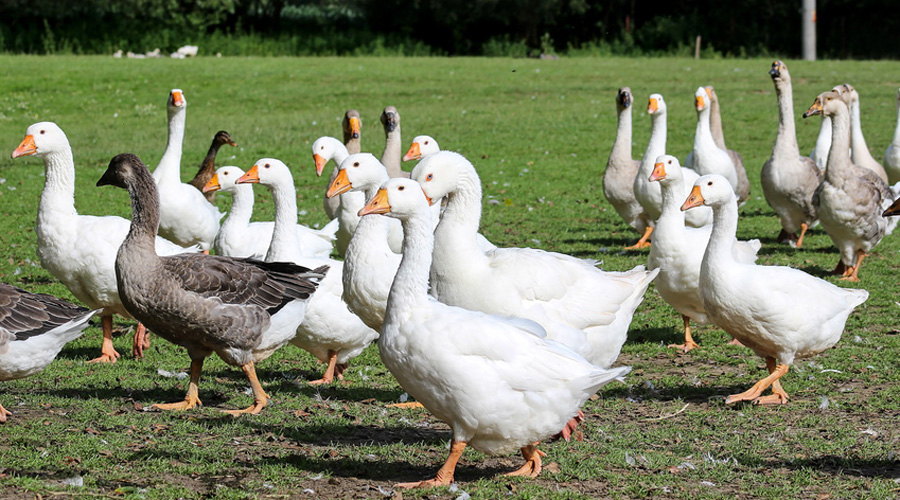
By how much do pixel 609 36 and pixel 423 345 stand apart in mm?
46452

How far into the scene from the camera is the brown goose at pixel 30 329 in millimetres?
5973

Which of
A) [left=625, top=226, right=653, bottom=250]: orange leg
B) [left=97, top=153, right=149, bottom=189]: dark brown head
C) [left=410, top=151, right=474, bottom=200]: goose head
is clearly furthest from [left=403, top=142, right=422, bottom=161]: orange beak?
[left=625, top=226, right=653, bottom=250]: orange leg

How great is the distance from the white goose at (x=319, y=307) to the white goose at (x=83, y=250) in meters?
1.03

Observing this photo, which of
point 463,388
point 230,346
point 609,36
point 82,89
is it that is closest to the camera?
point 463,388

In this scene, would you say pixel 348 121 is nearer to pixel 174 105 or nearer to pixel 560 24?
pixel 174 105

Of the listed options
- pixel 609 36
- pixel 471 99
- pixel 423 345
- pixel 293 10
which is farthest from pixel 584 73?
pixel 423 345

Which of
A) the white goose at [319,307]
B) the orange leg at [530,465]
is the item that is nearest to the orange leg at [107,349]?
the white goose at [319,307]

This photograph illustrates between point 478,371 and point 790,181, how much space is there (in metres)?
8.53

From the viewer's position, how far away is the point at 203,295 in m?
6.52

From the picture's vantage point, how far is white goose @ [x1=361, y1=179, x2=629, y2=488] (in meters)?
4.95

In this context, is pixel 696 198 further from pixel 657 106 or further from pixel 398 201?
pixel 657 106

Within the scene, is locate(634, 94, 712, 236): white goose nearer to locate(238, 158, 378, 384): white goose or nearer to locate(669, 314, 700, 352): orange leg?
locate(669, 314, 700, 352): orange leg

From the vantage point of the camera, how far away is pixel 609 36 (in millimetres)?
49375

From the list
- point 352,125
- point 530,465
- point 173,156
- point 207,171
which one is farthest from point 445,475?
point 207,171
